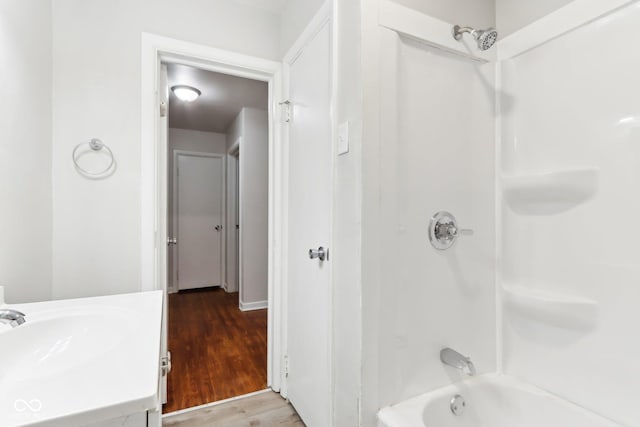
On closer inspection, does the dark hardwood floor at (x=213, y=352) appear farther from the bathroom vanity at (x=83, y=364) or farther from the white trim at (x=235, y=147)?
the white trim at (x=235, y=147)

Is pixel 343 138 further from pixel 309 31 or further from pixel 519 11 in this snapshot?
pixel 519 11

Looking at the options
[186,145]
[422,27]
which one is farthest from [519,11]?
[186,145]

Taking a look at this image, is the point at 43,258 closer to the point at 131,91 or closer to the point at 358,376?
the point at 131,91

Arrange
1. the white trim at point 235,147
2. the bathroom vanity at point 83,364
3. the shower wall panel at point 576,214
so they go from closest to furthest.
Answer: the bathroom vanity at point 83,364, the shower wall panel at point 576,214, the white trim at point 235,147

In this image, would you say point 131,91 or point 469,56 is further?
point 131,91

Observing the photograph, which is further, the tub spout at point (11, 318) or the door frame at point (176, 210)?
the door frame at point (176, 210)

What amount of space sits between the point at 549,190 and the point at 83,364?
173cm

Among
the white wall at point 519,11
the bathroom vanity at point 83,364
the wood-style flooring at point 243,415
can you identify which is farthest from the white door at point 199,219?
the white wall at point 519,11

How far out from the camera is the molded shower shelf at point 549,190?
1211 mm

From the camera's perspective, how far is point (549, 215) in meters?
1.34

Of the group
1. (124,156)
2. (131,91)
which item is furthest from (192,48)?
(124,156)

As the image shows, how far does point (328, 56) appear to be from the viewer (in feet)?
4.70

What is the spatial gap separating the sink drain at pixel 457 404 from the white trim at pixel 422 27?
61.3 inches

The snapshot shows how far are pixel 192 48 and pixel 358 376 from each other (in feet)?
6.26
